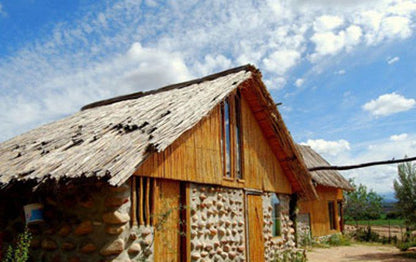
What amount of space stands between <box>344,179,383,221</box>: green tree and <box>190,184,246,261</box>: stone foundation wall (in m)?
23.8

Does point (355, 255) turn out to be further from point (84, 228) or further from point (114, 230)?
point (84, 228)

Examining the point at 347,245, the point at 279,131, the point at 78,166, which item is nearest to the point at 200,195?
the point at 78,166

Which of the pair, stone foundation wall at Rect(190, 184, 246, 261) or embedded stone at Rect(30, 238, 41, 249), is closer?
embedded stone at Rect(30, 238, 41, 249)

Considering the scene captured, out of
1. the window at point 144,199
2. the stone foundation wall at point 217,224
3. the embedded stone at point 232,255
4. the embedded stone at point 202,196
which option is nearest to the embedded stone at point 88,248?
the window at point 144,199

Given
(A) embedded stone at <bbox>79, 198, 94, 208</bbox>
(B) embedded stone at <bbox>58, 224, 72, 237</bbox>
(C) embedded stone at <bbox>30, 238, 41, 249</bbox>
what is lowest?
(C) embedded stone at <bbox>30, 238, 41, 249</bbox>

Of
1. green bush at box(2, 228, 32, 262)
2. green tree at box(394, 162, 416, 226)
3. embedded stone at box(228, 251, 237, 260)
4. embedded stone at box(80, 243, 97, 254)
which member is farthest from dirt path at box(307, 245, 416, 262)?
green bush at box(2, 228, 32, 262)

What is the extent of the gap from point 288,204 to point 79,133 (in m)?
6.35

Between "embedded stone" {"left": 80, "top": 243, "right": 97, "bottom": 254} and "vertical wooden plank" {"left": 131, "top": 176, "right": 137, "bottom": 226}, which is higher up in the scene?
"vertical wooden plank" {"left": 131, "top": 176, "right": 137, "bottom": 226}

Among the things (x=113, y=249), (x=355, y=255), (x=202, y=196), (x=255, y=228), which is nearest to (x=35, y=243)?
(x=113, y=249)

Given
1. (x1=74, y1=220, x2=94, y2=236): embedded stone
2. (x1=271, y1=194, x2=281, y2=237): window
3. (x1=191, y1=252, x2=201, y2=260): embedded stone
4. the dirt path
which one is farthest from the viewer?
the dirt path

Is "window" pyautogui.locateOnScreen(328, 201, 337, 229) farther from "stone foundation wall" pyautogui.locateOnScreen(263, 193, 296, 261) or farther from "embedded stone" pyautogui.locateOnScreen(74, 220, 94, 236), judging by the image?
"embedded stone" pyautogui.locateOnScreen(74, 220, 94, 236)

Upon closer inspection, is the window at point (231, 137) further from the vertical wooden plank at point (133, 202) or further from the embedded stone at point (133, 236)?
the embedded stone at point (133, 236)

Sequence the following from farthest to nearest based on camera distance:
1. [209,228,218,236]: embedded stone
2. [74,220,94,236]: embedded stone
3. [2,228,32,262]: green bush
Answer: [209,228,218,236]: embedded stone
[74,220,94,236]: embedded stone
[2,228,32,262]: green bush

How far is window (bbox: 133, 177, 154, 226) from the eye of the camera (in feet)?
20.1
